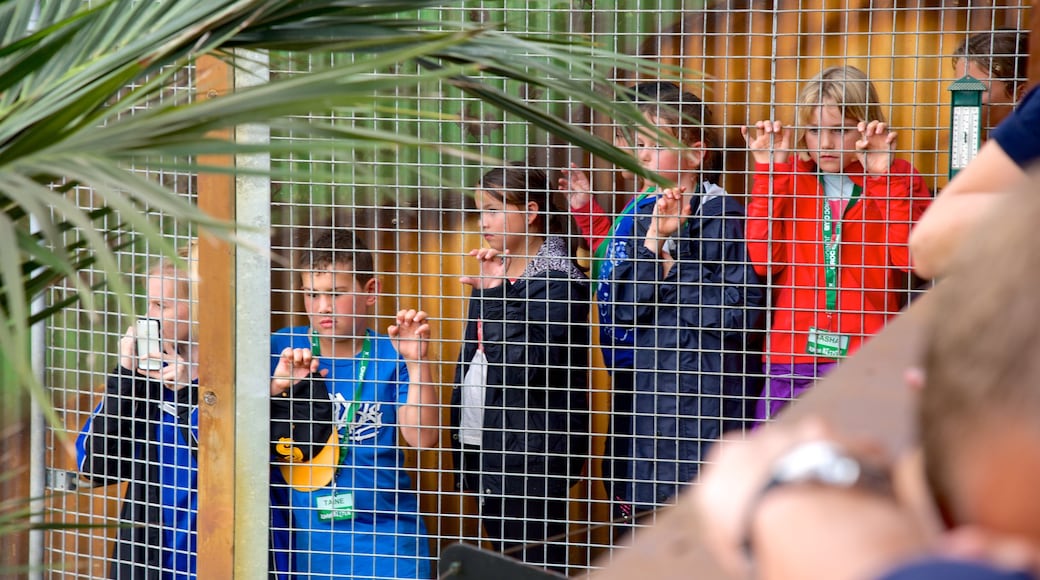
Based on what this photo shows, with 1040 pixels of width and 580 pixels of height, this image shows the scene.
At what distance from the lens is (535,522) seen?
287 centimetres

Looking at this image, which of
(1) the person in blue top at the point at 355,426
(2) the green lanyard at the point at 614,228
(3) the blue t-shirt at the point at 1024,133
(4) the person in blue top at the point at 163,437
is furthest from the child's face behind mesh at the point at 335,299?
(3) the blue t-shirt at the point at 1024,133

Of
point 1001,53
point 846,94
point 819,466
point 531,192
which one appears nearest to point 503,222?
point 531,192

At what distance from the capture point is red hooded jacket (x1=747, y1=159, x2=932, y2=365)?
8.37 ft

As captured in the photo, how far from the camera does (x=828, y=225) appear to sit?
8.58 feet

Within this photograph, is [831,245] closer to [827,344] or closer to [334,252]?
[827,344]

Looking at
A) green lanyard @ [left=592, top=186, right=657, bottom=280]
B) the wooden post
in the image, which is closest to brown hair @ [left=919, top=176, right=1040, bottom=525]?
green lanyard @ [left=592, top=186, right=657, bottom=280]

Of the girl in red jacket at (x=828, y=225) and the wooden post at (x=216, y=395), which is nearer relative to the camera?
the girl in red jacket at (x=828, y=225)

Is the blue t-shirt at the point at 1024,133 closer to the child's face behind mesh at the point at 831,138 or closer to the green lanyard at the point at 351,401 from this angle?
the child's face behind mesh at the point at 831,138

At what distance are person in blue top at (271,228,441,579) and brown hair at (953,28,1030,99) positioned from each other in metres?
1.45

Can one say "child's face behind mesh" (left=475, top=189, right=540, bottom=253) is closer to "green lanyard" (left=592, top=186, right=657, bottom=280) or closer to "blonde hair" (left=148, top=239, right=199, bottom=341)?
"green lanyard" (left=592, top=186, right=657, bottom=280)

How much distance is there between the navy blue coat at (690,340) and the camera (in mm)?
2635

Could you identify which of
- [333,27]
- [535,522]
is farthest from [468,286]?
[333,27]

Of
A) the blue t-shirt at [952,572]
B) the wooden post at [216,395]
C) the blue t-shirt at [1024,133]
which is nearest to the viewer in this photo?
the blue t-shirt at [952,572]

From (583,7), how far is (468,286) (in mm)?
807
